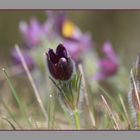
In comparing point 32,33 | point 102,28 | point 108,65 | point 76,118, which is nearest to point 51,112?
point 76,118

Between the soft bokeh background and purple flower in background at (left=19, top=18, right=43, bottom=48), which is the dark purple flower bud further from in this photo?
purple flower in background at (left=19, top=18, right=43, bottom=48)

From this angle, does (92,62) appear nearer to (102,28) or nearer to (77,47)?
(77,47)

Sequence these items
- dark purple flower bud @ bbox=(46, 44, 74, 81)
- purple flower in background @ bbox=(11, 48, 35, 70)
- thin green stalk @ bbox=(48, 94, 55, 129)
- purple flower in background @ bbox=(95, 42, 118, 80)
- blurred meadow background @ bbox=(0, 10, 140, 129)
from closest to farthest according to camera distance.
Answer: dark purple flower bud @ bbox=(46, 44, 74, 81)
thin green stalk @ bbox=(48, 94, 55, 129)
blurred meadow background @ bbox=(0, 10, 140, 129)
purple flower in background @ bbox=(95, 42, 118, 80)
purple flower in background @ bbox=(11, 48, 35, 70)

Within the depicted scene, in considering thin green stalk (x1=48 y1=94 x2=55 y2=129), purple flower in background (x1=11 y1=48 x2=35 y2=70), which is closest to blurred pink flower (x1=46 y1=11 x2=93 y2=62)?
purple flower in background (x1=11 y1=48 x2=35 y2=70)

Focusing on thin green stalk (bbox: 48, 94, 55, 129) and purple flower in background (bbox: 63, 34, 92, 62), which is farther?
purple flower in background (bbox: 63, 34, 92, 62)

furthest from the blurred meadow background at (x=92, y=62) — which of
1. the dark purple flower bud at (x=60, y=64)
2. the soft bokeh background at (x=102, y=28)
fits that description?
the dark purple flower bud at (x=60, y=64)

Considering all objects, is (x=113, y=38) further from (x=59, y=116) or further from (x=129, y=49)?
(x=59, y=116)
